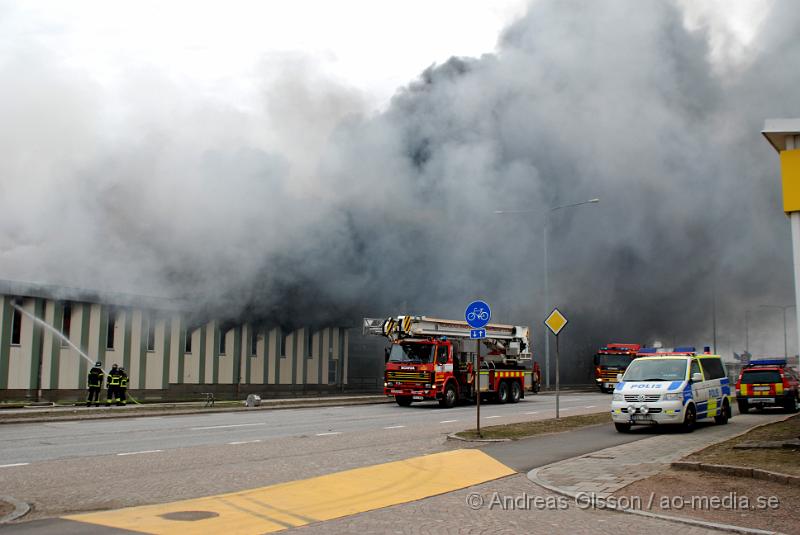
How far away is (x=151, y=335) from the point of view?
30.1m

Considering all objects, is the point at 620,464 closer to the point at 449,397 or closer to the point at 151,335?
the point at 449,397

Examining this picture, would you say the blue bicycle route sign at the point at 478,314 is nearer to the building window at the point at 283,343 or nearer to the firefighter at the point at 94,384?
the firefighter at the point at 94,384

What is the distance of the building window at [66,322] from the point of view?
2686 centimetres

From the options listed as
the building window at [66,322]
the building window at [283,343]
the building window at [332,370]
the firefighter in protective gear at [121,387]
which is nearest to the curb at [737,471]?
the firefighter in protective gear at [121,387]

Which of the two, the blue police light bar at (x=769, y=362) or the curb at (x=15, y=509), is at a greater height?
the blue police light bar at (x=769, y=362)

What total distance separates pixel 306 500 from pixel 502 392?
21.1 meters

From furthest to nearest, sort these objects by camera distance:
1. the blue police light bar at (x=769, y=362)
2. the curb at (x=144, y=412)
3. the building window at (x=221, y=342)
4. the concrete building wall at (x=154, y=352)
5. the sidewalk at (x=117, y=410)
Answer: the building window at (x=221, y=342), the concrete building wall at (x=154, y=352), the blue police light bar at (x=769, y=362), the sidewalk at (x=117, y=410), the curb at (x=144, y=412)

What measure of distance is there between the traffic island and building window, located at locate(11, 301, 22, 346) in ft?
55.8

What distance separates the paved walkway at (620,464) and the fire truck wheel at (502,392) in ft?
42.6

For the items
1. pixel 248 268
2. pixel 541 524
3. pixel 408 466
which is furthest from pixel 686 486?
pixel 248 268

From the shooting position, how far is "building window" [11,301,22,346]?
25266 millimetres

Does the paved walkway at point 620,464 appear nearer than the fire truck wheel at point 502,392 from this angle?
Yes

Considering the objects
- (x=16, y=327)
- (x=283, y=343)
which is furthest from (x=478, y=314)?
(x=283, y=343)

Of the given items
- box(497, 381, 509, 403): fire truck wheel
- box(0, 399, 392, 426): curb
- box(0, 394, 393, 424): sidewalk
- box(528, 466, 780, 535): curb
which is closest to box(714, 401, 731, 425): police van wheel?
box(528, 466, 780, 535): curb
